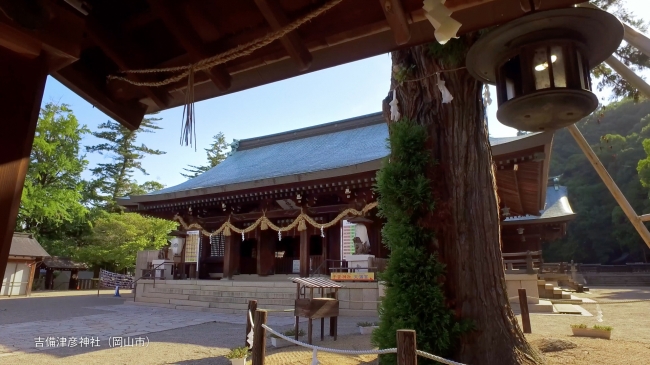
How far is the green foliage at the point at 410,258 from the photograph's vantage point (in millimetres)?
4199

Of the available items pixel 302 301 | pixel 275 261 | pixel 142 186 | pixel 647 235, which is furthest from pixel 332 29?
pixel 142 186

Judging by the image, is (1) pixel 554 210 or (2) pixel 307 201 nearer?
(2) pixel 307 201

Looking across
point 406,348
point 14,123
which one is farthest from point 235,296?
point 14,123

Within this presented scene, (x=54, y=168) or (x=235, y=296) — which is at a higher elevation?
(x=54, y=168)

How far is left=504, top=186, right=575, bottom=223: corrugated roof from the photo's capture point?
18.2 meters

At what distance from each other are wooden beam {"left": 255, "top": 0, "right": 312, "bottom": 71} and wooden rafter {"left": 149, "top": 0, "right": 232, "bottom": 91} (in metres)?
0.50

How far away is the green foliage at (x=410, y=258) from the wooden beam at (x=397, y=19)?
8.67 feet

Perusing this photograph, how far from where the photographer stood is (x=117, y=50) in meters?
2.52

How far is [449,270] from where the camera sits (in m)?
4.45

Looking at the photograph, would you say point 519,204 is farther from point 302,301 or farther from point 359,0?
point 359,0

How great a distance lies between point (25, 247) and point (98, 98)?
74.3 feet

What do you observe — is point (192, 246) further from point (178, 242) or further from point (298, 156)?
point (298, 156)

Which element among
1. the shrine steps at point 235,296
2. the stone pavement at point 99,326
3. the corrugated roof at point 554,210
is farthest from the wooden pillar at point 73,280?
the corrugated roof at point 554,210

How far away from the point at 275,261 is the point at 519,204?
9706 mm
